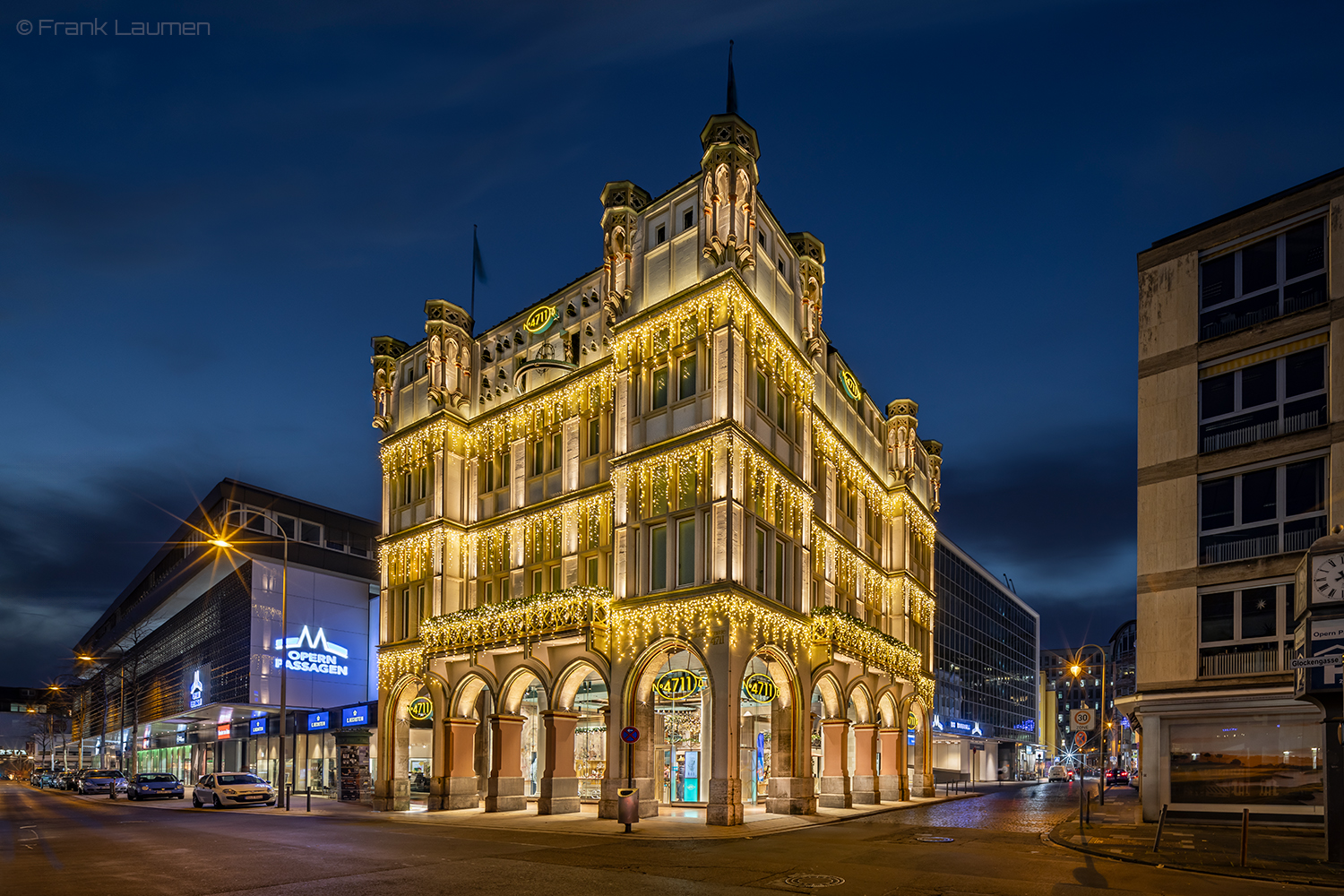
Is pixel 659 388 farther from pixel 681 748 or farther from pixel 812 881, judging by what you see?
pixel 812 881

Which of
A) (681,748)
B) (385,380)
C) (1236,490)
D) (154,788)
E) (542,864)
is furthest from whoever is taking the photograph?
(154,788)

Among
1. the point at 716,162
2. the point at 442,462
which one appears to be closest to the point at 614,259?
the point at 716,162

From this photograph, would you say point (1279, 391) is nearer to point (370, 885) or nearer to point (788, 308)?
point (788, 308)

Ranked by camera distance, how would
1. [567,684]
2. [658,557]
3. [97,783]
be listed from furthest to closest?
[97,783], [567,684], [658,557]

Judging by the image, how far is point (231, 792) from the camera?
1585 inches

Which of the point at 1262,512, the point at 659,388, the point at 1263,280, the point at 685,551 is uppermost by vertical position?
the point at 1263,280

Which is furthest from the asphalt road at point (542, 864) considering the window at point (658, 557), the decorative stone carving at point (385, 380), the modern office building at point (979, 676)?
the modern office building at point (979, 676)

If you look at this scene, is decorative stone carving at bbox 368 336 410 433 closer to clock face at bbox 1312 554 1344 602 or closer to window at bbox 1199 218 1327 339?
window at bbox 1199 218 1327 339

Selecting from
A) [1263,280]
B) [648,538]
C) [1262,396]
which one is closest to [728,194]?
[648,538]

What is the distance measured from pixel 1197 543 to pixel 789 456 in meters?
13.2

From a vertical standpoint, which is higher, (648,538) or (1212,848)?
(648,538)

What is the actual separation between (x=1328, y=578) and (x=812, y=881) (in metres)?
12.0

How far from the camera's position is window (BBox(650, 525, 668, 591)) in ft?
99.0

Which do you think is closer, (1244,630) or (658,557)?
(1244,630)
